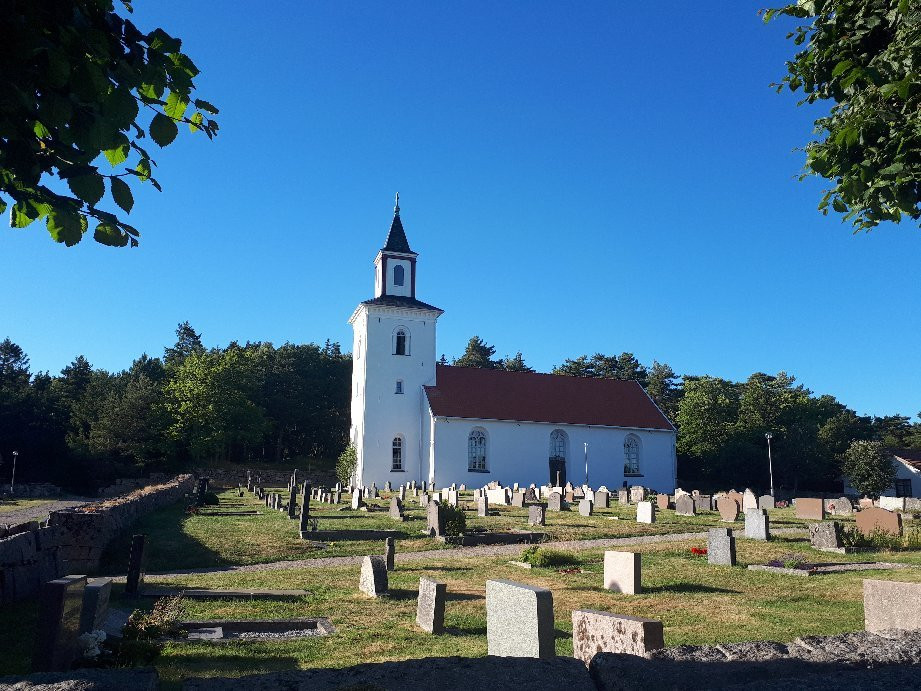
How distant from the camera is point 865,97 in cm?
702

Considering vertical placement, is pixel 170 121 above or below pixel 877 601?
above

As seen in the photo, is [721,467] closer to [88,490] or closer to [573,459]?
[573,459]

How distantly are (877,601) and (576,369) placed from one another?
75292 millimetres

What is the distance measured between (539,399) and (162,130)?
44.0 metres

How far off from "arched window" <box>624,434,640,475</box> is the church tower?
14.0 meters

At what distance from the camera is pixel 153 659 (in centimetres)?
600

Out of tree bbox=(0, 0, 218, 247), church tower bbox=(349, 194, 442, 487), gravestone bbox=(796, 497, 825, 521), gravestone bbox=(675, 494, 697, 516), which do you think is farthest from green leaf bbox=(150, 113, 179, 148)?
church tower bbox=(349, 194, 442, 487)

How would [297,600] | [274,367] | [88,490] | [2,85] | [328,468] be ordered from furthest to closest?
1. [274,367]
2. [328,468]
3. [88,490]
4. [297,600]
5. [2,85]

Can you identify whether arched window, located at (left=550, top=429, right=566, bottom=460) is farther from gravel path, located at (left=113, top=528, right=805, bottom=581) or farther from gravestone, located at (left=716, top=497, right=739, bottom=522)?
gravel path, located at (left=113, top=528, right=805, bottom=581)

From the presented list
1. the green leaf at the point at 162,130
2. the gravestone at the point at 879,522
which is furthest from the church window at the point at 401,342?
the green leaf at the point at 162,130

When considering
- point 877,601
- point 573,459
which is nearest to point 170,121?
point 877,601

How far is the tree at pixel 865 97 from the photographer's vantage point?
21.3 feet

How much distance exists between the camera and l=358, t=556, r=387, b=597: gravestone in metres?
Answer: 9.72

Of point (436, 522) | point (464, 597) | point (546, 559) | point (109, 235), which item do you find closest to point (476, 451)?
point (436, 522)
